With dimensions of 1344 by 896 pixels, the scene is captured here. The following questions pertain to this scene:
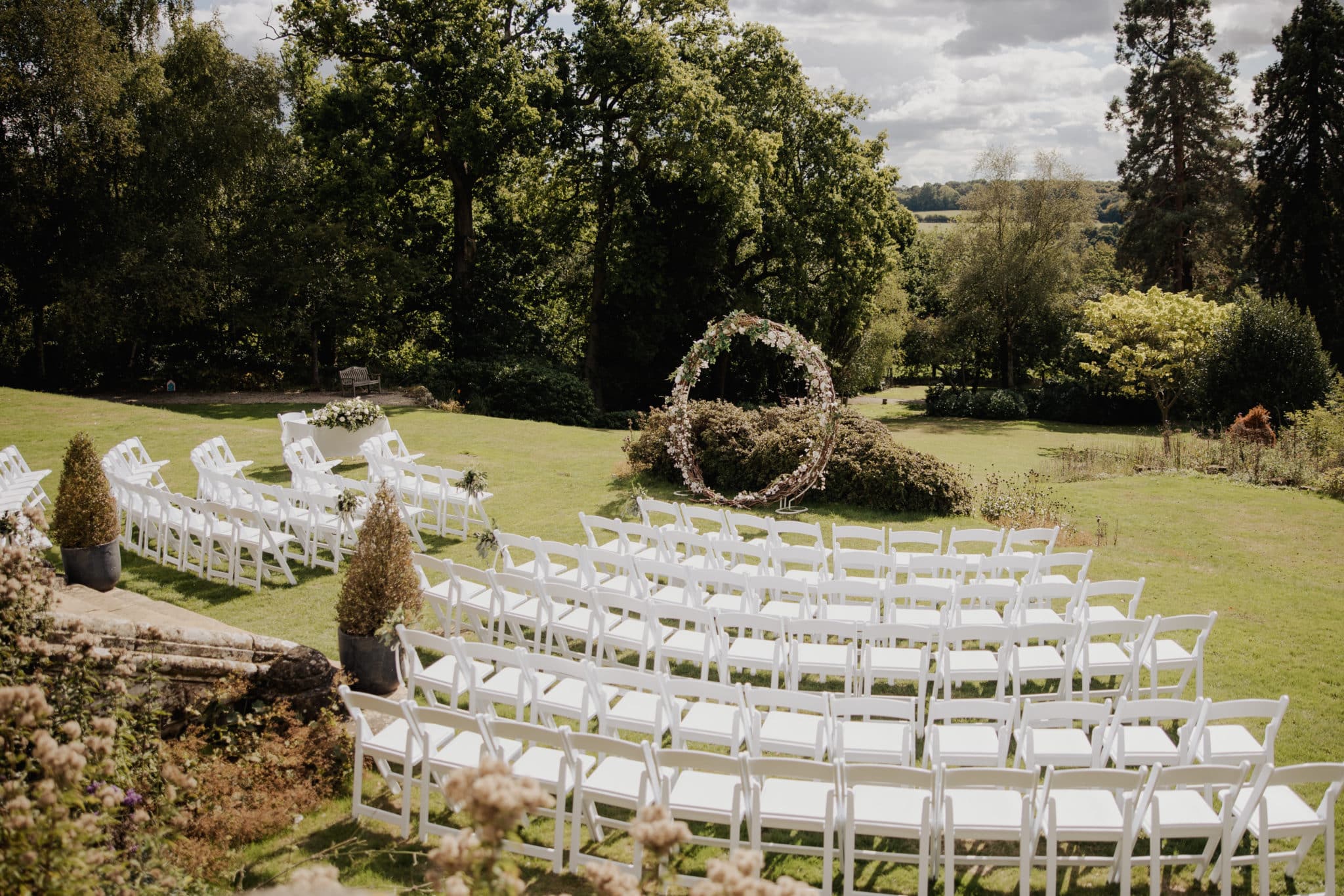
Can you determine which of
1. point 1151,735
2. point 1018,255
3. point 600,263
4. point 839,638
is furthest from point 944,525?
point 1018,255

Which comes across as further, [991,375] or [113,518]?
[991,375]

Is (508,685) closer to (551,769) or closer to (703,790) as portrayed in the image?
(551,769)

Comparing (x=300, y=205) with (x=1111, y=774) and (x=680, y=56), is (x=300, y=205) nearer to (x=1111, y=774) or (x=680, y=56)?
(x=680, y=56)

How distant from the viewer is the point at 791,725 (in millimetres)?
5922

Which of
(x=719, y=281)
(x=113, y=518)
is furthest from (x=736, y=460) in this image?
(x=719, y=281)

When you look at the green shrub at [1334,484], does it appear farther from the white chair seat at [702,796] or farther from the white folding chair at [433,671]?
the white folding chair at [433,671]

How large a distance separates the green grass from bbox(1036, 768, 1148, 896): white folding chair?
35 cm

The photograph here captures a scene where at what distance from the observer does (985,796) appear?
501 centimetres

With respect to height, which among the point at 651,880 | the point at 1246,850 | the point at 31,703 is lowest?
the point at 1246,850

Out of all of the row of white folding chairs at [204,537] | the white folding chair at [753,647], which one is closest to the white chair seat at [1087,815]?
the white folding chair at [753,647]

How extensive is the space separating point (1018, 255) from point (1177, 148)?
27.5ft

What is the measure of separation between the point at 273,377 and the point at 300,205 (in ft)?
17.4

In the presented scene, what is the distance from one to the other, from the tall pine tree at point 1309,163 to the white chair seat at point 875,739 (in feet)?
A: 113

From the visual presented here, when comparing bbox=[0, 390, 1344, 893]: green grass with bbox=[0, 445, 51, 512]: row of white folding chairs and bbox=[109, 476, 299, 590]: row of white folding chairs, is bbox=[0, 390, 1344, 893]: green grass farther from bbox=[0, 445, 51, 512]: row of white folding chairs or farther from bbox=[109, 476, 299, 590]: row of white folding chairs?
bbox=[0, 445, 51, 512]: row of white folding chairs
